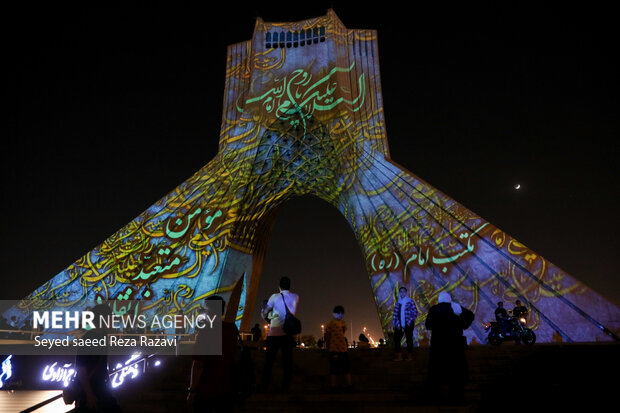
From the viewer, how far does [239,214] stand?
572 inches

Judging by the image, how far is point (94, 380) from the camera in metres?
2.93

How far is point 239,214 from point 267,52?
5.73 m

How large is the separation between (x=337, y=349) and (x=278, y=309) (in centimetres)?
88

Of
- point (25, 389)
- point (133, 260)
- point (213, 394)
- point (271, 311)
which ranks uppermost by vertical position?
point (133, 260)

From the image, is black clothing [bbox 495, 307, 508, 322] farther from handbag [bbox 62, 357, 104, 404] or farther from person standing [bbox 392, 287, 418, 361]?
handbag [bbox 62, 357, 104, 404]

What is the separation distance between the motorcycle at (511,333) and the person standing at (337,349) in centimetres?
499

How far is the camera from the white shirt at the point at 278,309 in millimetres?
4699

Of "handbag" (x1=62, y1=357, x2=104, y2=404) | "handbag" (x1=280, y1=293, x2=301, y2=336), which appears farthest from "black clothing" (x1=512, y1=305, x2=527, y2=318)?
"handbag" (x1=62, y1=357, x2=104, y2=404)

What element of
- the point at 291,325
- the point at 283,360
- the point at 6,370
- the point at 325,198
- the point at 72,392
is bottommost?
the point at 6,370

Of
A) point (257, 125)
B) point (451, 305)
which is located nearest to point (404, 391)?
point (451, 305)

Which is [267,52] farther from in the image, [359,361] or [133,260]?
[359,361]

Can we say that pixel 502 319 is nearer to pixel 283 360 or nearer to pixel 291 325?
pixel 283 360

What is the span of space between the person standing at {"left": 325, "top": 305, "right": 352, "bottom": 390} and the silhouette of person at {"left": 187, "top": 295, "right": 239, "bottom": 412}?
6.65 ft

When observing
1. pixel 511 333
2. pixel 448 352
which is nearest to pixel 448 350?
pixel 448 352
